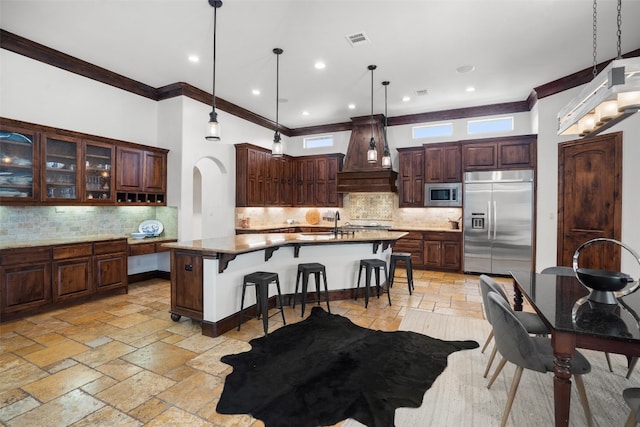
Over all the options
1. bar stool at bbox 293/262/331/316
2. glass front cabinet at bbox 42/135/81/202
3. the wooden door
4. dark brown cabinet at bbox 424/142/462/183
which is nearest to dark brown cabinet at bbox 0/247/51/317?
glass front cabinet at bbox 42/135/81/202

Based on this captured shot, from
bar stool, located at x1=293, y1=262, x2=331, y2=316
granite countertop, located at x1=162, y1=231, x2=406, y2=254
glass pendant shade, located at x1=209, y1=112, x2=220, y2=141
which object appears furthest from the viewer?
bar stool, located at x1=293, y1=262, x2=331, y2=316

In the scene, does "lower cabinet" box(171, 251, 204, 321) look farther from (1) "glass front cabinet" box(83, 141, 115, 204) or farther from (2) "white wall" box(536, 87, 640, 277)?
(2) "white wall" box(536, 87, 640, 277)

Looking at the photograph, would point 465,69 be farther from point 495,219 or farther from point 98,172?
point 98,172

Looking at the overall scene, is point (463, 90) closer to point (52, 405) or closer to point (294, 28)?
point (294, 28)

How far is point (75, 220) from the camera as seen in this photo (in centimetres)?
484

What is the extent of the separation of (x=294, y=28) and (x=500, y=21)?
8.02ft

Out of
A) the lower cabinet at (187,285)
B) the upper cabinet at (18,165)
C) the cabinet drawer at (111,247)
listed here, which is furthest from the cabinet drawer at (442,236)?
the upper cabinet at (18,165)

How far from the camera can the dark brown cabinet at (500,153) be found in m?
6.01

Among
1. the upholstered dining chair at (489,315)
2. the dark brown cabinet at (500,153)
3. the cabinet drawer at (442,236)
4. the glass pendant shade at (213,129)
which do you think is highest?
the dark brown cabinet at (500,153)

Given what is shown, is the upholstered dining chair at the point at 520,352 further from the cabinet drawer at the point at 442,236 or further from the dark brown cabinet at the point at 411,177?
the dark brown cabinet at the point at 411,177

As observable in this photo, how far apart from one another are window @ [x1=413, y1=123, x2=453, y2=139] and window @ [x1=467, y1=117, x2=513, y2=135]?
0.42 metres

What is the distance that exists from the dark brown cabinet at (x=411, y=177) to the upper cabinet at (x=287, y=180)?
161cm

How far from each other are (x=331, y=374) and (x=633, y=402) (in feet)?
6.11

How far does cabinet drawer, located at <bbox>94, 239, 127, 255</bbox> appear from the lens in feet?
14.9
